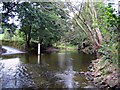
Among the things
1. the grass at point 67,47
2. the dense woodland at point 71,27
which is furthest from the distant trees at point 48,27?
the grass at point 67,47

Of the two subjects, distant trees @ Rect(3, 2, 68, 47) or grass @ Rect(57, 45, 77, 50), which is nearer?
distant trees @ Rect(3, 2, 68, 47)

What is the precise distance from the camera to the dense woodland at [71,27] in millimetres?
3605

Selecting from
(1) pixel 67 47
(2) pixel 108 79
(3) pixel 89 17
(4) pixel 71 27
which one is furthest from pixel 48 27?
(2) pixel 108 79

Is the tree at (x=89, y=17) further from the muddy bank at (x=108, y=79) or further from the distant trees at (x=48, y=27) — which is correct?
the muddy bank at (x=108, y=79)

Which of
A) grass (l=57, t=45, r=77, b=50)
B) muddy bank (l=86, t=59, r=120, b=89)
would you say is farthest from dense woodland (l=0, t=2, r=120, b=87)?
grass (l=57, t=45, r=77, b=50)

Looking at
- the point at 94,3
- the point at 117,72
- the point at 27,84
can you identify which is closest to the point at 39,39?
the point at 94,3

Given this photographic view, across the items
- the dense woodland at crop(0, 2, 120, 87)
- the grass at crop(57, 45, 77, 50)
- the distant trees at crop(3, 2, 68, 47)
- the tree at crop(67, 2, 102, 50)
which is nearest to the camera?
the dense woodland at crop(0, 2, 120, 87)

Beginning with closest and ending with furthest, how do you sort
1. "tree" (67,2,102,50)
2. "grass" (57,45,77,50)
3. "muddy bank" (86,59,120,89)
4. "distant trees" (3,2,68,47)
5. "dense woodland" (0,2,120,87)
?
"muddy bank" (86,59,120,89) → "dense woodland" (0,2,120,87) → "tree" (67,2,102,50) → "distant trees" (3,2,68,47) → "grass" (57,45,77,50)

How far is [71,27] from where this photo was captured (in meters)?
9.55

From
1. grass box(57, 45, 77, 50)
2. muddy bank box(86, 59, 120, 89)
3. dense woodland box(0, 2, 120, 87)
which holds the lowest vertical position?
muddy bank box(86, 59, 120, 89)

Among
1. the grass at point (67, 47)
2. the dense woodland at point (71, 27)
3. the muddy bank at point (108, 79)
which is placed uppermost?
the dense woodland at point (71, 27)

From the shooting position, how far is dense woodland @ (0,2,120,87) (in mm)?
3605

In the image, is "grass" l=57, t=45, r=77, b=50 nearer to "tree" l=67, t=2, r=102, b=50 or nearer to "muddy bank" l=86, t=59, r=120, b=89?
"tree" l=67, t=2, r=102, b=50

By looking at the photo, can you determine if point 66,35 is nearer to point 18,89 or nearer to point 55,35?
point 55,35
